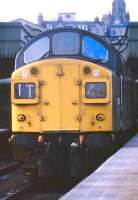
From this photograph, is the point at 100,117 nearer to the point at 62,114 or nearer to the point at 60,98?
the point at 62,114

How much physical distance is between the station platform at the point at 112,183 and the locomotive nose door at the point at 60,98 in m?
1.31

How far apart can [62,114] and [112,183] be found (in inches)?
179

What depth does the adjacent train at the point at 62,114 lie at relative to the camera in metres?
14.7

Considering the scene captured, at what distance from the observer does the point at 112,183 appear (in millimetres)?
10484

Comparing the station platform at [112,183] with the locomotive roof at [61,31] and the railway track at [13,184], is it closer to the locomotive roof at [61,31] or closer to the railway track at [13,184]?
the railway track at [13,184]

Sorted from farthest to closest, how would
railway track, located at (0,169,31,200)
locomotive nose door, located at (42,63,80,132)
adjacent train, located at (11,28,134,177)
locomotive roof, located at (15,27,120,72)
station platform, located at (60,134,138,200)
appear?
locomotive roof, located at (15,27,120,72) → locomotive nose door, located at (42,63,80,132) → adjacent train, located at (11,28,134,177) → railway track, located at (0,169,31,200) → station platform, located at (60,134,138,200)

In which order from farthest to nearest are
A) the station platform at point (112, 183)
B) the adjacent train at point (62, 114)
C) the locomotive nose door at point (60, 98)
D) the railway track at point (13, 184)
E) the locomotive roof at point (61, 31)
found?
1. the locomotive roof at point (61, 31)
2. the locomotive nose door at point (60, 98)
3. the adjacent train at point (62, 114)
4. the railway track at point (13, 184)
5. the station platform at point (112, 183)

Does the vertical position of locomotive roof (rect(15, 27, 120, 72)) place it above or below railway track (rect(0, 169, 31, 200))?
above

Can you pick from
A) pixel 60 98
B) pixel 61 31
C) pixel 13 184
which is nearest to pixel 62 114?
pixel 60 98

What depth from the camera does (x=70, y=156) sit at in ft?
48.2

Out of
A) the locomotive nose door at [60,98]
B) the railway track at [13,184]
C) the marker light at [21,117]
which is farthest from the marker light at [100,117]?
the railway track at [13,184]

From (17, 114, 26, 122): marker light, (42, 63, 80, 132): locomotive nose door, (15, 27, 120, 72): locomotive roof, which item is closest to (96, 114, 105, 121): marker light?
(42, 63, 80, 132): locomotive nose door

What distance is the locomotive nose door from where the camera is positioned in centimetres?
1480

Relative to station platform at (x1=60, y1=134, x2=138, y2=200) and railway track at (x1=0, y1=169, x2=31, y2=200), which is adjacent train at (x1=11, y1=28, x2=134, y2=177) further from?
station platform at (x1=60, y1=134, x2=138, y2=200)
